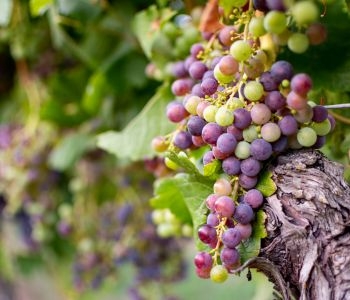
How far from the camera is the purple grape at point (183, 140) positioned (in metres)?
0.43

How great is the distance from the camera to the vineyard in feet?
1.17

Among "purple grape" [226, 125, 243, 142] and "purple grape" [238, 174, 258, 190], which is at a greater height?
"purple grape" [226, 125, 243, 142]

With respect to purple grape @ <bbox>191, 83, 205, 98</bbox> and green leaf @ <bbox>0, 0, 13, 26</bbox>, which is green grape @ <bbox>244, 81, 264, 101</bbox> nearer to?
purple grape @ <bbox>191, 83, 205, 98</bbox>

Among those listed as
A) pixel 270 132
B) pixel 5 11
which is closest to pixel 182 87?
pixel 270 132

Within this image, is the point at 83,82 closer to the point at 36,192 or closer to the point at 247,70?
the point at 36,192

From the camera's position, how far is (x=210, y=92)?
0.39m

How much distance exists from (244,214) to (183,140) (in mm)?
90

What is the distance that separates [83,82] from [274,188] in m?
0.61

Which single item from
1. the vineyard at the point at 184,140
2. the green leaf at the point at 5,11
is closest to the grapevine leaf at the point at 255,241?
the vineyard at the point at 184,140

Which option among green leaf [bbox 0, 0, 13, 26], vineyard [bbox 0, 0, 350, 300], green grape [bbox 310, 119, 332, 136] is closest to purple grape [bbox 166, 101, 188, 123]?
vineyard [bbox 0, 0, 350, 300]

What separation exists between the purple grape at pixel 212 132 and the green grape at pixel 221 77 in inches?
A: 1.2

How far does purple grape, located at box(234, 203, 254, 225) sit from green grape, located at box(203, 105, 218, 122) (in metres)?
0.06

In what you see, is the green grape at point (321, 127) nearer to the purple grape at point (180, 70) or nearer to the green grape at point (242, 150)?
the green grape at point (242, 150)

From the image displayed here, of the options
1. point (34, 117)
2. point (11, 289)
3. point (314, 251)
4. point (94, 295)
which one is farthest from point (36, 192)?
point (314, 251)
